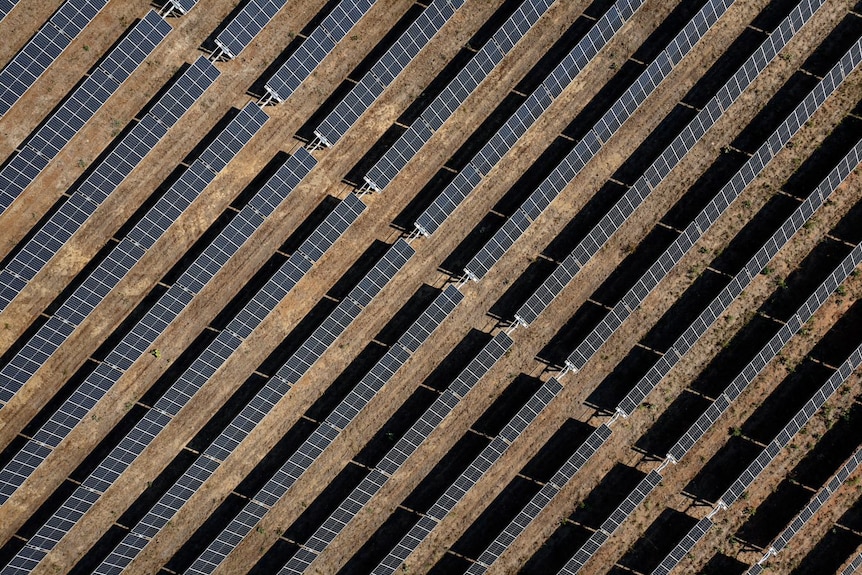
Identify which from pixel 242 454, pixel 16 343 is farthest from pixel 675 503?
pixel 16 343

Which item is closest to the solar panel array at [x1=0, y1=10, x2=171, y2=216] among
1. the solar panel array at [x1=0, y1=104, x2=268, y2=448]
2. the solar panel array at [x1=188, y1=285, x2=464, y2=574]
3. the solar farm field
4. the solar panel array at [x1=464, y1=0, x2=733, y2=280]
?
the solar farm field

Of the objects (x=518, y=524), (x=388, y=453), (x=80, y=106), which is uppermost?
(x=80, y=106)

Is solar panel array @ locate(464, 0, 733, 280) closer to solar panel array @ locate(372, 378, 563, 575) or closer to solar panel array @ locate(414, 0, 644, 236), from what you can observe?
solar panel array @ locate(414, 0, 644, 236)

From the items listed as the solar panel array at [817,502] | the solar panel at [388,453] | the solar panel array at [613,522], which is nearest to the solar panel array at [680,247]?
the solar panel at [388,453]

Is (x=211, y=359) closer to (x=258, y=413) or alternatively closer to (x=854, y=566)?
(x=258, y=413)

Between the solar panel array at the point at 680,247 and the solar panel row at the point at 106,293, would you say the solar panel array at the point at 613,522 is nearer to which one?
the solar panel array at the point at 680,247

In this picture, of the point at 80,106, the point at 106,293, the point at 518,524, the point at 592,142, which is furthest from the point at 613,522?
the point at 80,106

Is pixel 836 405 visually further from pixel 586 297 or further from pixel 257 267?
pixel 257 267
